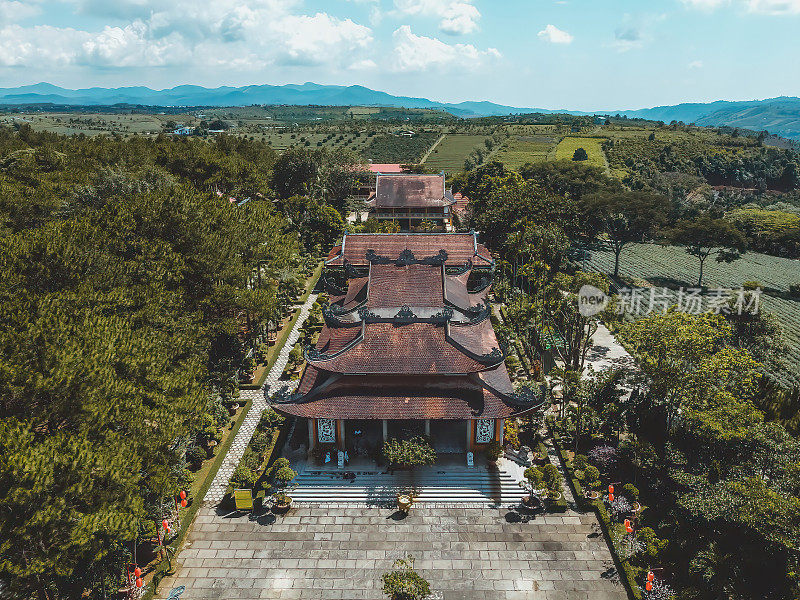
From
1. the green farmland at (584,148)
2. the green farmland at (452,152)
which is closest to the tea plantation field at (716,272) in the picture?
the green farmland at (584,148)

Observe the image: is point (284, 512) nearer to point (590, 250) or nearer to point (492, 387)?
point (492, 387)

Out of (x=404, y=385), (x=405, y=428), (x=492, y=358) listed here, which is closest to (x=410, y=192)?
(x=404, y=385)

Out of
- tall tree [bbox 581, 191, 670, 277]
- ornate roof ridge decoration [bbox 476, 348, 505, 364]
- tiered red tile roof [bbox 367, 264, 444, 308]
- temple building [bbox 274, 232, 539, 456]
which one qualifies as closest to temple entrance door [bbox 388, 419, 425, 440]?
temple building [bbox 274, 232, 539, 456]

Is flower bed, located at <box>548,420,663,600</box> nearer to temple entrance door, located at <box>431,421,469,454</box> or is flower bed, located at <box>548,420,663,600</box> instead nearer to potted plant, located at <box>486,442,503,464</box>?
potted plant, located at <box>486,442,503,464</box>

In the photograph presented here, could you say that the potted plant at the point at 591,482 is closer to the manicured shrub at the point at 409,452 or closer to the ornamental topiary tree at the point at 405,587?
the manicured shrub at the point at 409,452

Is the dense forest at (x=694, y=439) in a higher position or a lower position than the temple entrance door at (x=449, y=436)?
higher

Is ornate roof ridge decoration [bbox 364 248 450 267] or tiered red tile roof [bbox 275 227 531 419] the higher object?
ornate roof ridge decoration [bbox 364 248 450 267]
